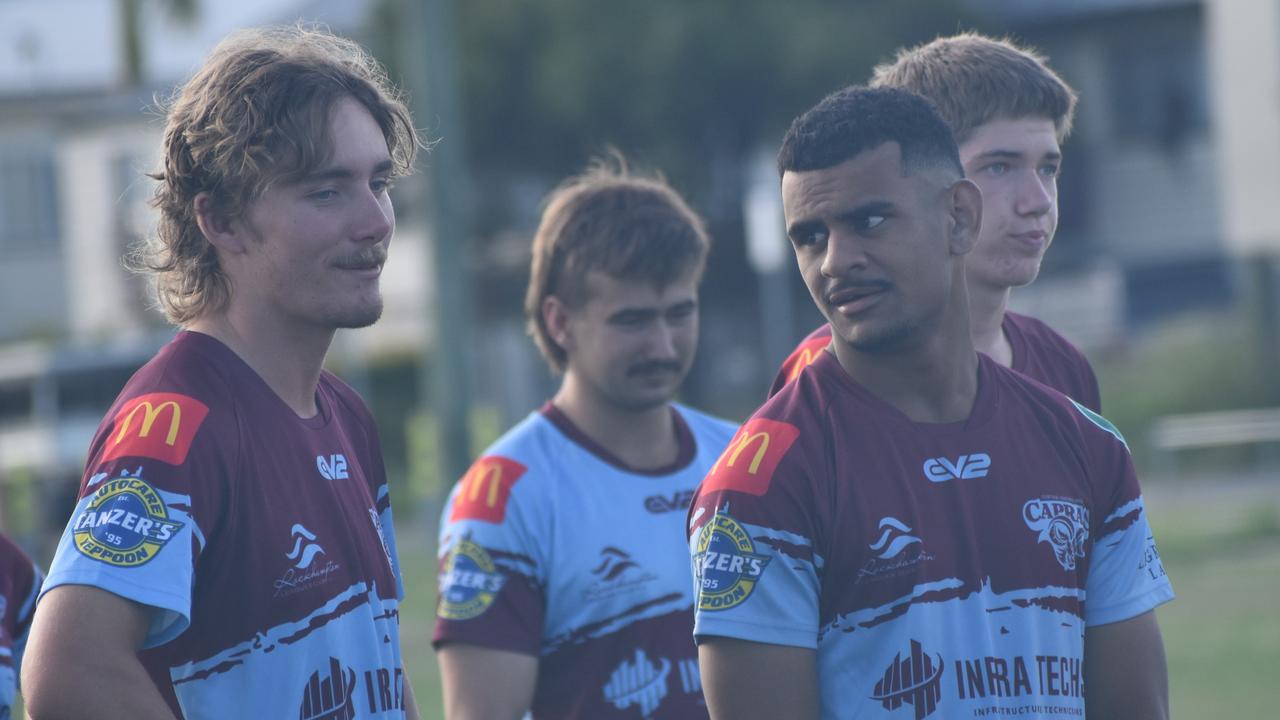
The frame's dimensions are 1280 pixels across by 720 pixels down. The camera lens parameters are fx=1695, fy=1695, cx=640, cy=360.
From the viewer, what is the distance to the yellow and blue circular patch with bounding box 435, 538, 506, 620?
4309 mm

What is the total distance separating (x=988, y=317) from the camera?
3.98 metres

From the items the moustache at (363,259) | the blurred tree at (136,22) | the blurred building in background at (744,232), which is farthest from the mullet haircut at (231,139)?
Answer: the blurred tree at (136,22)

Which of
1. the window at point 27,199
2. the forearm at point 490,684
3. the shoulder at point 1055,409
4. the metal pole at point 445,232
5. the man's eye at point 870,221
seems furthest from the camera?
the window at point 27,199

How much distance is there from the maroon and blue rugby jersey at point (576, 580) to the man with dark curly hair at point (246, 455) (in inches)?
31.3

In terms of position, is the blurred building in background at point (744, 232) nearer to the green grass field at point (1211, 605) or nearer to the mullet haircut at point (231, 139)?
the green grass field at point (1211, 605)

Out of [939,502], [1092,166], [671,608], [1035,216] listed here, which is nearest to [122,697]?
[939,502]

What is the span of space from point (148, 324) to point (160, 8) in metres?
6.53

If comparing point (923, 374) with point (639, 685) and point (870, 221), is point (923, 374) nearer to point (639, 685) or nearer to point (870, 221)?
point (870, 221)

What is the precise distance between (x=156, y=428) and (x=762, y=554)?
1065 mm

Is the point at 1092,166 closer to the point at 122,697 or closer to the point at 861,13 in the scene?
the point at 861,13

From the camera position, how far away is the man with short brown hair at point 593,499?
430cm

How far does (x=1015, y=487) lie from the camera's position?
3.05 meters

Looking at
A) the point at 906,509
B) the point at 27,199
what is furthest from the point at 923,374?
the point at 27,199

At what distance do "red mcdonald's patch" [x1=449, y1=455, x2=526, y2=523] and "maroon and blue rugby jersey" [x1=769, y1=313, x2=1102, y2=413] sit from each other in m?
0.89
